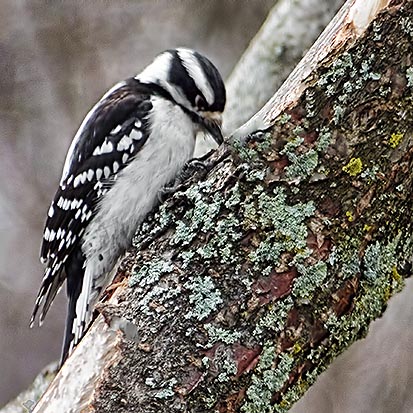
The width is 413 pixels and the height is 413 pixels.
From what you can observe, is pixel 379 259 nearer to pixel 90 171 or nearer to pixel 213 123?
pixel 213 123

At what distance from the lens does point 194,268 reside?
1808 millimetres

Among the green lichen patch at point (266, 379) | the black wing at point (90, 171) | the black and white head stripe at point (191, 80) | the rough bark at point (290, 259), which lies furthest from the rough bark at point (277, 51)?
the green lichen patch at point (266, 379)

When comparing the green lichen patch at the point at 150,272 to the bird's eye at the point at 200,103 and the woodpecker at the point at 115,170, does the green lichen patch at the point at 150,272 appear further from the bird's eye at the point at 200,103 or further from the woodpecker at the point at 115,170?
the bird's eye at the point at 200,103

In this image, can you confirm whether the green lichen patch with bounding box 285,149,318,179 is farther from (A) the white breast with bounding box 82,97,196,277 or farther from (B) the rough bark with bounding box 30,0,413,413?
(A) the white breast with bounding box 82,97,196,277

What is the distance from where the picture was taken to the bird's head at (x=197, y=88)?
261 centimetres

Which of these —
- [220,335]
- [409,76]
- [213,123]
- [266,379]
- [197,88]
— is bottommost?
[266,379]

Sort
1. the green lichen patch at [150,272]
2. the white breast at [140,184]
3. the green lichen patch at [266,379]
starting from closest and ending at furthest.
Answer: the green lichen patch at [266,379], the green lichen patch at [150,272], the white breast at [140,184]

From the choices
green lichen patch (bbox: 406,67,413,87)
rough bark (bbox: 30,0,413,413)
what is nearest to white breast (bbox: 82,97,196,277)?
rough bark (bbox: 30,0,413,413)

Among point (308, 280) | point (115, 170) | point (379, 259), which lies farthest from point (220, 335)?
point (115, 170)

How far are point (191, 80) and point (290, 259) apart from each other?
1.06 meters

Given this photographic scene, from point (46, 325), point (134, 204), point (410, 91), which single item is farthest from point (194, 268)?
point (46, 325)

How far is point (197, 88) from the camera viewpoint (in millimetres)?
2635

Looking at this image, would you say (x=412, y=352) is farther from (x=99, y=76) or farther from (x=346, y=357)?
(x=99, y=76)

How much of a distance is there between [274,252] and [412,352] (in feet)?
6.86
